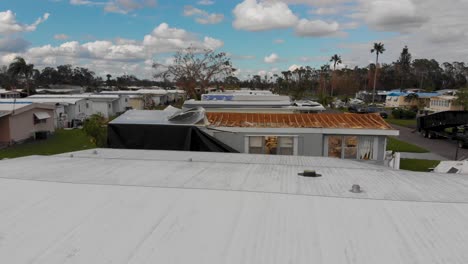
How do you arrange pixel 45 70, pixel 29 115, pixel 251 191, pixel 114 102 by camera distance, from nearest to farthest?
pixel 251 191
pixel 29 115
pixel 114 102
pixel 45 70

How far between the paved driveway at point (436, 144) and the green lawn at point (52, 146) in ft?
66.4

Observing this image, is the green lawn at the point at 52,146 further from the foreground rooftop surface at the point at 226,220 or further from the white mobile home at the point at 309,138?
the foreground rooftop surface at the point at 226,220

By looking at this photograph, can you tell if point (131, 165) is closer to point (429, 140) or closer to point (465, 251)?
point (465, 251)

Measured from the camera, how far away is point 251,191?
15.2 ft

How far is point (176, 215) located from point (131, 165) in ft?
10.2

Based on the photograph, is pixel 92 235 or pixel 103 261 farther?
pixel 92 235

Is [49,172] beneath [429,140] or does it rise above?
above

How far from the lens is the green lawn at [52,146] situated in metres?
19.8

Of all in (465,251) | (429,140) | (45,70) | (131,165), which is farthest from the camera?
(45,70)

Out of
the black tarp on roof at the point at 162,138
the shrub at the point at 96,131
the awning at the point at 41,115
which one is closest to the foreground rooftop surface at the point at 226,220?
the black tarp on roof at the point at 162,138

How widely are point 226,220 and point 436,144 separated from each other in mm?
24577

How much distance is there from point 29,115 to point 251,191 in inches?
952

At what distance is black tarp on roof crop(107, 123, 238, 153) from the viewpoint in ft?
36.9

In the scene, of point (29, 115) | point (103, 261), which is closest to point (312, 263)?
point (103, 261)
